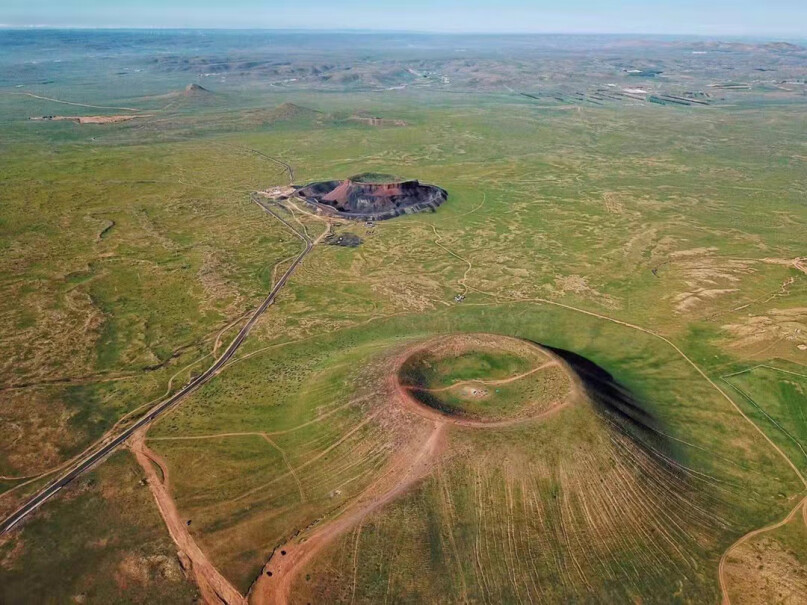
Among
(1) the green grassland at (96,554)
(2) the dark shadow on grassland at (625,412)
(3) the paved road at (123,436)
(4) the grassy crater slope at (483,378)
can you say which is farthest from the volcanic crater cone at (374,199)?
(1) the green grassland at (96,554)

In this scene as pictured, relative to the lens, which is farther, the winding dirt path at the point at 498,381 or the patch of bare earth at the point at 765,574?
the winding dirt path at the point at 498,381

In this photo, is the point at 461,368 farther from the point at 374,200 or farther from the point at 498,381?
the point at 374,200

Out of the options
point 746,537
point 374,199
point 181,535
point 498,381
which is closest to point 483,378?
point 498,381

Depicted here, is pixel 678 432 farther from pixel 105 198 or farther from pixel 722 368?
pixel 105 198

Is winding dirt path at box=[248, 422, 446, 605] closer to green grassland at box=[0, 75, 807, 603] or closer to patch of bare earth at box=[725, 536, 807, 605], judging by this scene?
green grassland at box=[0, 75, 807, 603]

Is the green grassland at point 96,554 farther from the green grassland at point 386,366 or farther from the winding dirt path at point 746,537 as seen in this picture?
the winding dirt path at point 746,537
